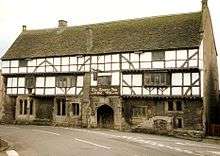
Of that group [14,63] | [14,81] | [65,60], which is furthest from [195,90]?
[14,63]

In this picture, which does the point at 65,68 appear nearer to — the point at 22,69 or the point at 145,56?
the point at 22,69

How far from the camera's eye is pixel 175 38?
32.6 meters

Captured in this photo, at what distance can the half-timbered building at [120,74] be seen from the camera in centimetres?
3128

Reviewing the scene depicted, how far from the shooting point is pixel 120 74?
3419 centimetres

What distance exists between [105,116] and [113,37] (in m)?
8.56

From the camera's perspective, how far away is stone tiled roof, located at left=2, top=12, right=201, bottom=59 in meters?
32.8

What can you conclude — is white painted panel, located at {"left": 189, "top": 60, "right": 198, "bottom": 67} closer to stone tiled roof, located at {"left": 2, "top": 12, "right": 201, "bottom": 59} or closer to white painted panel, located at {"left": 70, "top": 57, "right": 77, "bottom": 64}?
stone tiled roof, located at {"left": 2, "top": 12, "right": 201, "bottom": 59}

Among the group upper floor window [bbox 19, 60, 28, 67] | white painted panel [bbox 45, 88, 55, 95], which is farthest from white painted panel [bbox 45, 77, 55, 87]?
upper floor window [bbox 19, 60, 28, 67]

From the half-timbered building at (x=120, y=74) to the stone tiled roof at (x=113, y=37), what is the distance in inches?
4.0

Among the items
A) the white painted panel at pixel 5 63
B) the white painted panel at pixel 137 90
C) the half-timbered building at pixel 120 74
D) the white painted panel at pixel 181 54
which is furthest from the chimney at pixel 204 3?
the white painted panel at pixel 5 63

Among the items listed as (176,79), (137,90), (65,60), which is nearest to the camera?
(176,79)

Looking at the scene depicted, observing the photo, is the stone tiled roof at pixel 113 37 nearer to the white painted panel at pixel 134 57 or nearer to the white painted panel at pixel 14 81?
the white painted panel at pixel 134 57

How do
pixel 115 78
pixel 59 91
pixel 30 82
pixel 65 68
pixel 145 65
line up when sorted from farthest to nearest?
pixel 30 82
pixel 59 91
pixel 65 68
pixel 115 78
pixel 145 65

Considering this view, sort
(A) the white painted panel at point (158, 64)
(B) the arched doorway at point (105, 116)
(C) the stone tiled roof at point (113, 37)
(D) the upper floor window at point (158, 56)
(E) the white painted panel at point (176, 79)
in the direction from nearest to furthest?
(E) the white painted panel at point (176, 79) → (A) the white painted panel at point (158, 64) → (D) the upper floor window at point (158, 56) → (C) the stone tiled roof at point (113, 37) → (B) the arched doorway at point (105, 116)
